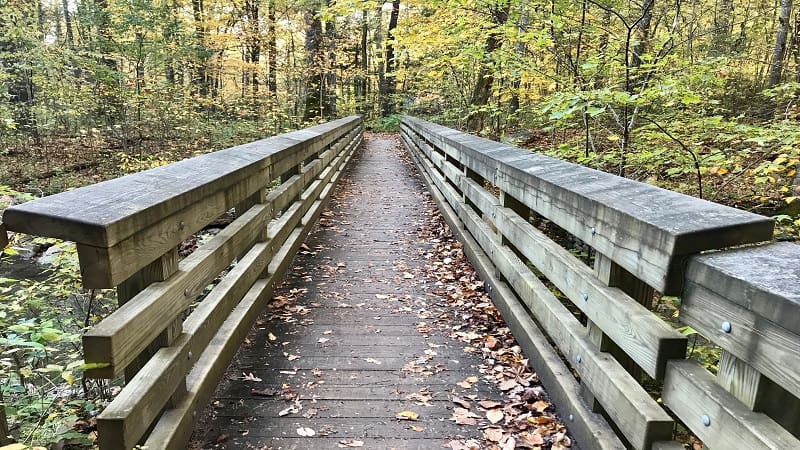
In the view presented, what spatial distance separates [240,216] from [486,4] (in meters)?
6.50

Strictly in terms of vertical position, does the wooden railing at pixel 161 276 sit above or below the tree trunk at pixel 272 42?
below

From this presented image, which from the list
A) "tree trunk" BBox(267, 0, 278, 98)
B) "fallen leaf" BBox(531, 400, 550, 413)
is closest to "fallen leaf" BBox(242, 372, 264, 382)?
"fallen leaf" BBox(531, 400, 550, 413)

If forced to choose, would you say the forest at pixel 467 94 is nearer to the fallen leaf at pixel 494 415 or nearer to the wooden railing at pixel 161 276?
the wooden railing at pixel 161 276

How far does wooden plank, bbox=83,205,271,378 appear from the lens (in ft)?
5.98

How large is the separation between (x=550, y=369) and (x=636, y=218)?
1.31 m

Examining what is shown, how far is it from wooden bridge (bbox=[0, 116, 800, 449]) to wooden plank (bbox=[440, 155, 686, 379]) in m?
0.01

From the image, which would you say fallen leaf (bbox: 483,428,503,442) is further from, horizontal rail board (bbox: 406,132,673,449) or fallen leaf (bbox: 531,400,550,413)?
horizontal rail board (bbox: 406,132,673,449)

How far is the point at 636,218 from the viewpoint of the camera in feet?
6.75

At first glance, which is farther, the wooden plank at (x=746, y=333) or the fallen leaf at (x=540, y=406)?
the fallen leaf at (x=540, y=406)

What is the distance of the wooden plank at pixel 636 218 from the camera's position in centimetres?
176

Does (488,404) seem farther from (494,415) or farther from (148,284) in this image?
(148,284)

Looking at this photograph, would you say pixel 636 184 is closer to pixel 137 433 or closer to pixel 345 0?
A: pixel 137 433

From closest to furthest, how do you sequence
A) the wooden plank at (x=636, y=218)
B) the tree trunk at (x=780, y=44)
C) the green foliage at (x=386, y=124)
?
the wooden plank at (x=636, y=218) → the tree trunk at (x=780, y=44) → the green foliage at (x=386, y=124)

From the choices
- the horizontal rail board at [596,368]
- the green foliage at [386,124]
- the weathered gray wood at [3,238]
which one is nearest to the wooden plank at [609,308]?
the horizontal rail board at [596,368]
